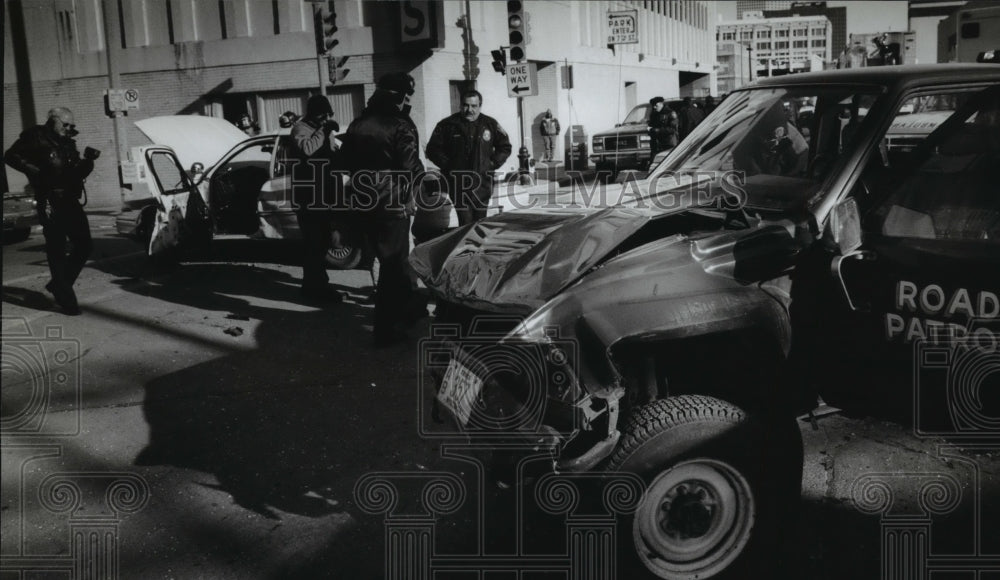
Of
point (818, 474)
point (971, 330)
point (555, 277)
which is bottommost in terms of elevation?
point (818, 474)

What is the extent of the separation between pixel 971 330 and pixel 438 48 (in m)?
19.6

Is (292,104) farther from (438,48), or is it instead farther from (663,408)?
(663,408)

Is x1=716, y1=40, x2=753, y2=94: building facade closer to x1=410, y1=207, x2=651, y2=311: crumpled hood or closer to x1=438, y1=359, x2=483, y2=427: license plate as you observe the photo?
x1=410, y1=207, x2=651, y2=311: crumpled hood

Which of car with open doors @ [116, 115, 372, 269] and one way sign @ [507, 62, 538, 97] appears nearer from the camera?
car with open doors @ [116, 115, 372, 269]

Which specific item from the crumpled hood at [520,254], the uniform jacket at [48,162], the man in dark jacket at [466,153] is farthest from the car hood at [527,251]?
the uniform jacket at [48,162]

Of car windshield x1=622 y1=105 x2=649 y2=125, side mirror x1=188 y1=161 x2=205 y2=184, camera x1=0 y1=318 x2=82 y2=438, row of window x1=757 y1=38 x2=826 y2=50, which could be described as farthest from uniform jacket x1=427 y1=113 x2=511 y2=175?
row of window x1=757 y1=38 x2=826 y2=50

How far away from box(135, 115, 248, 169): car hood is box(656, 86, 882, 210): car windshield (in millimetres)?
7781

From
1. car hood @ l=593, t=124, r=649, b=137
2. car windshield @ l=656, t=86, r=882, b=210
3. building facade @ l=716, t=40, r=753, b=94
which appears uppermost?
building facade @ l=716, t=40, r=753, b=94

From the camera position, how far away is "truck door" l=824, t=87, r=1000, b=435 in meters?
3.16

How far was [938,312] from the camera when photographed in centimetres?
318

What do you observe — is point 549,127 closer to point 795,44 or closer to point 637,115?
point 637,115

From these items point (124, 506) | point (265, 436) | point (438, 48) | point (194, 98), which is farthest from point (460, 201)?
point (194, 98)

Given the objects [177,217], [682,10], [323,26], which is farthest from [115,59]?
[682,10]

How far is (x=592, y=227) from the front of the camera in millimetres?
3375
